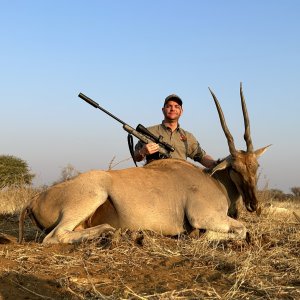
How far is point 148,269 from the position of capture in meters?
3.43

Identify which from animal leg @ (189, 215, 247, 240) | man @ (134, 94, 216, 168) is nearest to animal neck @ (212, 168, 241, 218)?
animal leg @ (189, 215, 247, 240)

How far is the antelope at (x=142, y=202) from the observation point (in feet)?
15.9

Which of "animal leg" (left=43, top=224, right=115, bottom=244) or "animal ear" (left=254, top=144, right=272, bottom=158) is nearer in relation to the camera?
"animal leg" (left=43, top=224, right=115, bottom=244)

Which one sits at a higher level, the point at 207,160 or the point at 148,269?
the point at 207,160

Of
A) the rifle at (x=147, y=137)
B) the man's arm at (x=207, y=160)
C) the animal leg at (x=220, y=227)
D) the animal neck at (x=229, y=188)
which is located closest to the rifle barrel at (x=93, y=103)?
the rifle at (x=147, y=137)

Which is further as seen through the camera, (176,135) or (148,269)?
(176,135)

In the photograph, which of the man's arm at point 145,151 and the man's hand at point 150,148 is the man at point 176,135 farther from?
the man's hand at point 150,148

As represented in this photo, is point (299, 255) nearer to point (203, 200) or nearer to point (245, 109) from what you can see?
point (203, 200)

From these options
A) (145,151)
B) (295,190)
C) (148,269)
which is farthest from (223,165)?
(295,190)

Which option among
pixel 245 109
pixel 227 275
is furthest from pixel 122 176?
pixel 227 275

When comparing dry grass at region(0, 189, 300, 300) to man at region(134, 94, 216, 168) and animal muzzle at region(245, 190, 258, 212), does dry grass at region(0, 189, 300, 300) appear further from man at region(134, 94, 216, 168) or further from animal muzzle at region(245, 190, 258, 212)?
man at region(134, 94, 216, 168)

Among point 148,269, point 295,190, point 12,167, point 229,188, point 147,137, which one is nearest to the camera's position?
point 148,269

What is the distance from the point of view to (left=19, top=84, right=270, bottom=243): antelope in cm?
484

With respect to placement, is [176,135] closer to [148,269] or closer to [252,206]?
[252,206]
